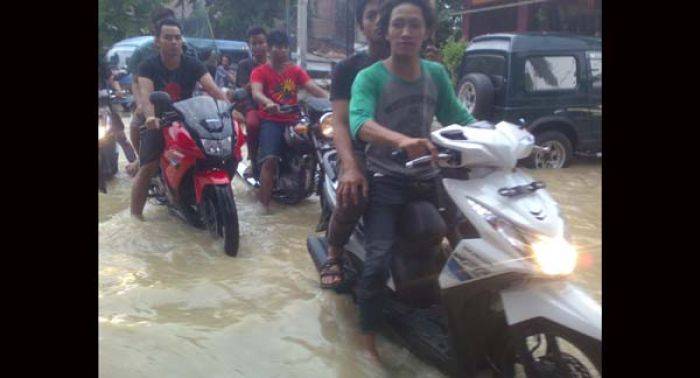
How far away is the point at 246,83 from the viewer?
7.85 meters

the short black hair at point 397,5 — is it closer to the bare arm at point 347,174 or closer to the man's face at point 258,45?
the bare arm at point 347,174

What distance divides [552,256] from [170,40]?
12.6 ft

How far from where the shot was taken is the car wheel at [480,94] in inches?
360

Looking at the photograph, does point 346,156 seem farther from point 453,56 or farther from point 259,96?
point 453,56

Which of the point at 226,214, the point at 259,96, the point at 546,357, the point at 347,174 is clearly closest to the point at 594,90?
the point at 259,96

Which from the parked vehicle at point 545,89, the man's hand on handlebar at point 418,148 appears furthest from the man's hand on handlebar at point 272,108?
the parked vehicle at point 545,89

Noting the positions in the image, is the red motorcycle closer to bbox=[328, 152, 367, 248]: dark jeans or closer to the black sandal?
the black sandal

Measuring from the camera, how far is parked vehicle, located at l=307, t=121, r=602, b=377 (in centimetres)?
273

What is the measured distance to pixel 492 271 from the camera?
2826 mm

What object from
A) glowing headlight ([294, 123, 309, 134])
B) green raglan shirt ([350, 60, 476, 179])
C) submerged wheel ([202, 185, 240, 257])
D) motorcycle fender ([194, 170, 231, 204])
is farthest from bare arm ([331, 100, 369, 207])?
glowing headlight ([294, 123, 309, 134])
